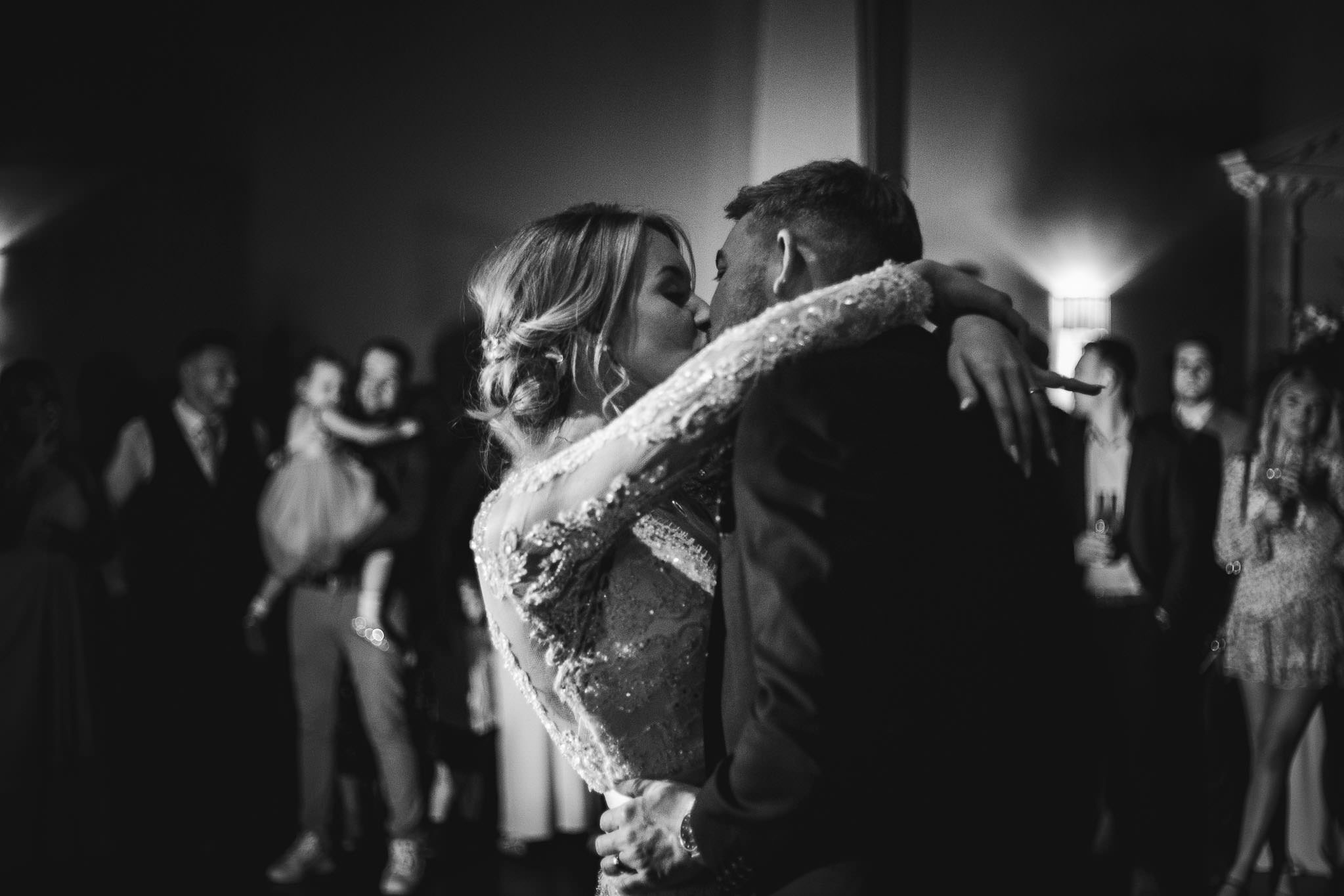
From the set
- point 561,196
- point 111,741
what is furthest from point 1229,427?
point 111,741

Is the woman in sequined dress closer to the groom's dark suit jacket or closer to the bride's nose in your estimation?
the bride's nose

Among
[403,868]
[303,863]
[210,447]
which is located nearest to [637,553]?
[403,868]

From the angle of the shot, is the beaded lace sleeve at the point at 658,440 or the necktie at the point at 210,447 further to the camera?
the necktie at the point at 210,447

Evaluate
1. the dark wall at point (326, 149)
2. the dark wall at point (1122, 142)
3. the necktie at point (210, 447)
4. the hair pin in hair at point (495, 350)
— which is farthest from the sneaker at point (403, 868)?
the dark wall at point (1122, 142)

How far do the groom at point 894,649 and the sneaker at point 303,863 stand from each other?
3355 millimetres

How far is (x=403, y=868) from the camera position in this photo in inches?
158

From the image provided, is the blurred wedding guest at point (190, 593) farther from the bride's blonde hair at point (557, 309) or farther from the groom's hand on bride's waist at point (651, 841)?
the groom's hand on bride's waist at point (651, 841)

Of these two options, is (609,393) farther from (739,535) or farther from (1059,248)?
(1059,248)

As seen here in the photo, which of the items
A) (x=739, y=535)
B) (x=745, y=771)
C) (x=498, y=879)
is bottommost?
(x=498, y=879)

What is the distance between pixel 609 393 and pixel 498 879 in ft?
9.57

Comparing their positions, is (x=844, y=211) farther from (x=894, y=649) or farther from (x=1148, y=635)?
(x=1148, y=635)

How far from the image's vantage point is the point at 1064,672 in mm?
1159

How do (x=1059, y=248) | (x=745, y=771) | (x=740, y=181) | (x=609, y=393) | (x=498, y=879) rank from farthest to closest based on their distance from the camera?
(x=1059, y=248)
(x=740, y=181)
(x=498, y=879)
(x=609, y=393)
(x=745, y=771)

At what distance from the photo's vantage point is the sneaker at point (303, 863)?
13.5ft
